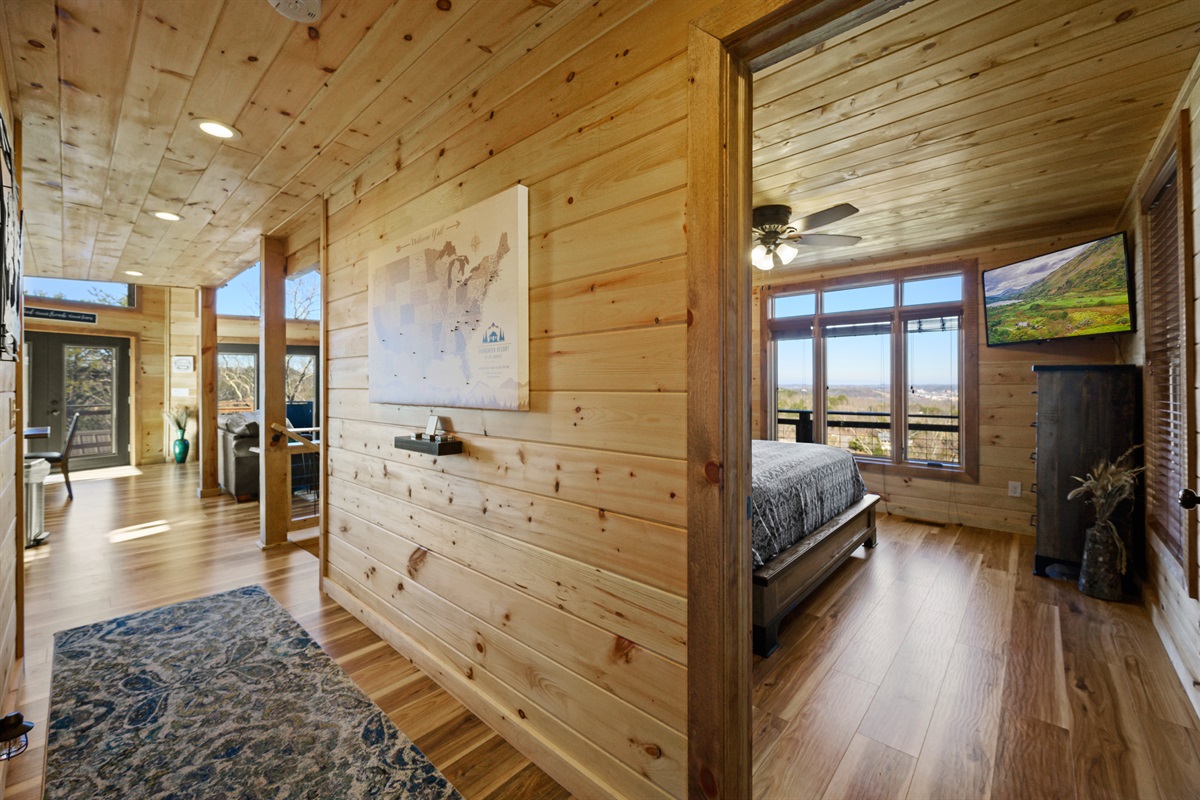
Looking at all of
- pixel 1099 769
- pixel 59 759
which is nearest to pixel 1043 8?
pixel 1099 769

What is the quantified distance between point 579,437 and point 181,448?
8741 mm

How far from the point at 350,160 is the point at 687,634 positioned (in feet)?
9.03

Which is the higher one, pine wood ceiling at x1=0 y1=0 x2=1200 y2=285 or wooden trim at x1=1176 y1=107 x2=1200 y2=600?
pine wood ceiling at x1=0 y1=0 x2=1200 y2=285

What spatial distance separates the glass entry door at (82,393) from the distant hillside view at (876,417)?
8.95 m

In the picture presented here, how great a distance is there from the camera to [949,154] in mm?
2740

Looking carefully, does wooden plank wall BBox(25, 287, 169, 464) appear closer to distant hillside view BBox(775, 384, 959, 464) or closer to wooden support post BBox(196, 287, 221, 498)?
wooden support post BBox(196, 287, 221, 498)

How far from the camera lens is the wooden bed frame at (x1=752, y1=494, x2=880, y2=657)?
237 centimetres

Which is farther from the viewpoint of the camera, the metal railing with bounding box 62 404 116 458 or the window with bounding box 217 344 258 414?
the window with bounding box 217 344 258 414

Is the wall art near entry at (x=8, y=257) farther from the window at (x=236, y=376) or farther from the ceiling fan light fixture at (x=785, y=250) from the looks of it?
the window at (x=236, y=376)

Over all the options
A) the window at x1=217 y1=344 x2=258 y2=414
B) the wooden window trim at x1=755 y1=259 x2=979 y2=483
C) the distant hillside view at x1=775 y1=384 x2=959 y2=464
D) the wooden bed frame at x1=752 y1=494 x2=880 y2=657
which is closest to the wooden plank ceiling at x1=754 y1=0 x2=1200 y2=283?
the wooden window trim at x1=755 y1=259 x2=979 y2=483

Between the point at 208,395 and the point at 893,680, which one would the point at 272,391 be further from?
the point at 893,680

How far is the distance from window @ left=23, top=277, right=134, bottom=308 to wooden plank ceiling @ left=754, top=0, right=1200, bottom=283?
8150 millimetres

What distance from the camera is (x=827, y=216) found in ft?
9.78

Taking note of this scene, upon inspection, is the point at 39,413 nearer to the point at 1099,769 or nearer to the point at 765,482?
the point at 765,482
